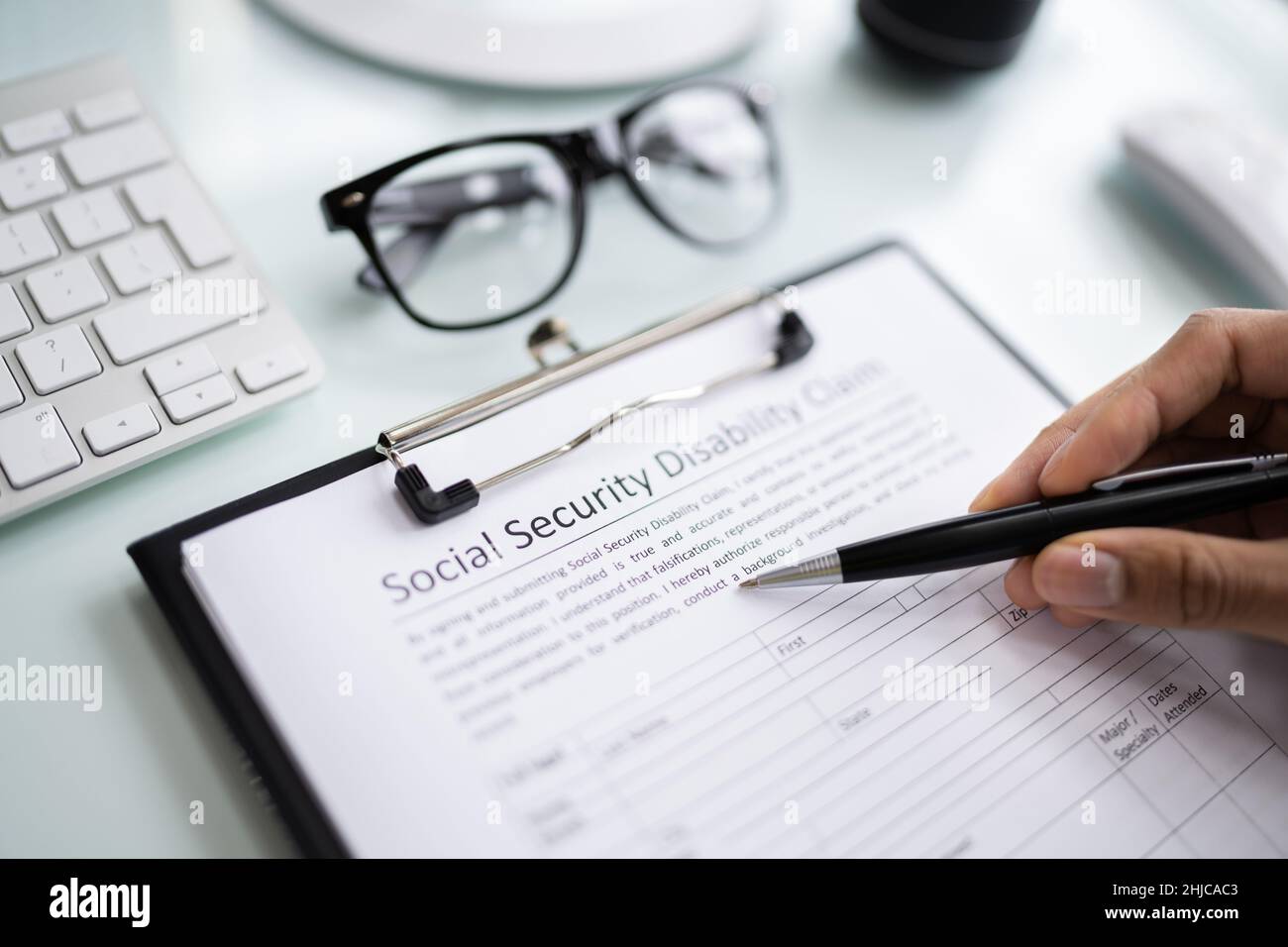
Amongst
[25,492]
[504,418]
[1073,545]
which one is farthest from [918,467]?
[25,492]

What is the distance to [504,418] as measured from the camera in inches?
18.6

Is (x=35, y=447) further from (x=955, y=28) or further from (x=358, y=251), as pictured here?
(x=955, y=28)

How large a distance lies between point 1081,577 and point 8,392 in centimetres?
48

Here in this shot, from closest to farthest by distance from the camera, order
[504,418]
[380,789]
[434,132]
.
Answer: [380,789] → [504,418] → [434,132]

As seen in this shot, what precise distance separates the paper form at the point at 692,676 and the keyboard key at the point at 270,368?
8 centimetres

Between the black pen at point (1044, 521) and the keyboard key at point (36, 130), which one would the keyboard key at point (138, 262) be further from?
the black pen at point (1044, 521)

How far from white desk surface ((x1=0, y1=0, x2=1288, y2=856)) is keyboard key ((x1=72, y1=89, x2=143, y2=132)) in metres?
0.06

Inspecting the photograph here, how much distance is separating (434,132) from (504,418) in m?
0.26

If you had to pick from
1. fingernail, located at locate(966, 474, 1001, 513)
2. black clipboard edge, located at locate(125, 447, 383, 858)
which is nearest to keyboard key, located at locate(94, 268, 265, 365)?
black clipboard edge, located at locate(125, 447, 383, 858)

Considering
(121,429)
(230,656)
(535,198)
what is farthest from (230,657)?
(535,198)

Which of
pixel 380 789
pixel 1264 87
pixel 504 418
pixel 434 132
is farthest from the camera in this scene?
pixel 1264 87

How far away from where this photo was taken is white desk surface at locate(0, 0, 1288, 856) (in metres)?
0.40

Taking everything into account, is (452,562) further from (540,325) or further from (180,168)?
(180,168)

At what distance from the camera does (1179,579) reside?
15.8 inches
